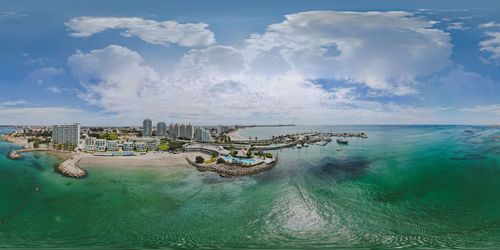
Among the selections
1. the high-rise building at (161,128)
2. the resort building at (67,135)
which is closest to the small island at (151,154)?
the resort building at (67,135)

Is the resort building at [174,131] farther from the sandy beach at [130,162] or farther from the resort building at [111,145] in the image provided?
the sandy beach at [130,162]

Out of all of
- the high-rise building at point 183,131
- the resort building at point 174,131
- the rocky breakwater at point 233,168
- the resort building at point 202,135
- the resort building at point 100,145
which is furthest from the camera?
the resort building at point 174,131

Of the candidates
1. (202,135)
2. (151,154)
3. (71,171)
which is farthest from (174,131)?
(71,171)

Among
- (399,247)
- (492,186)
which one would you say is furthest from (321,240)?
(492,186)

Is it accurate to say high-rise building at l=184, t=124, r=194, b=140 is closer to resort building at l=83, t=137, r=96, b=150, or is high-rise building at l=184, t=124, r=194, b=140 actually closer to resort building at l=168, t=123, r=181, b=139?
resort building at l=168, t=123, r=181, b=139

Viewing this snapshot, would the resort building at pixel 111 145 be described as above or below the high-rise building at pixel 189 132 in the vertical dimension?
below

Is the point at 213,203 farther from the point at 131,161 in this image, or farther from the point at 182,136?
the point at 182,136

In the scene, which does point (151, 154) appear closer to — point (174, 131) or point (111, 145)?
point (111, 145)
